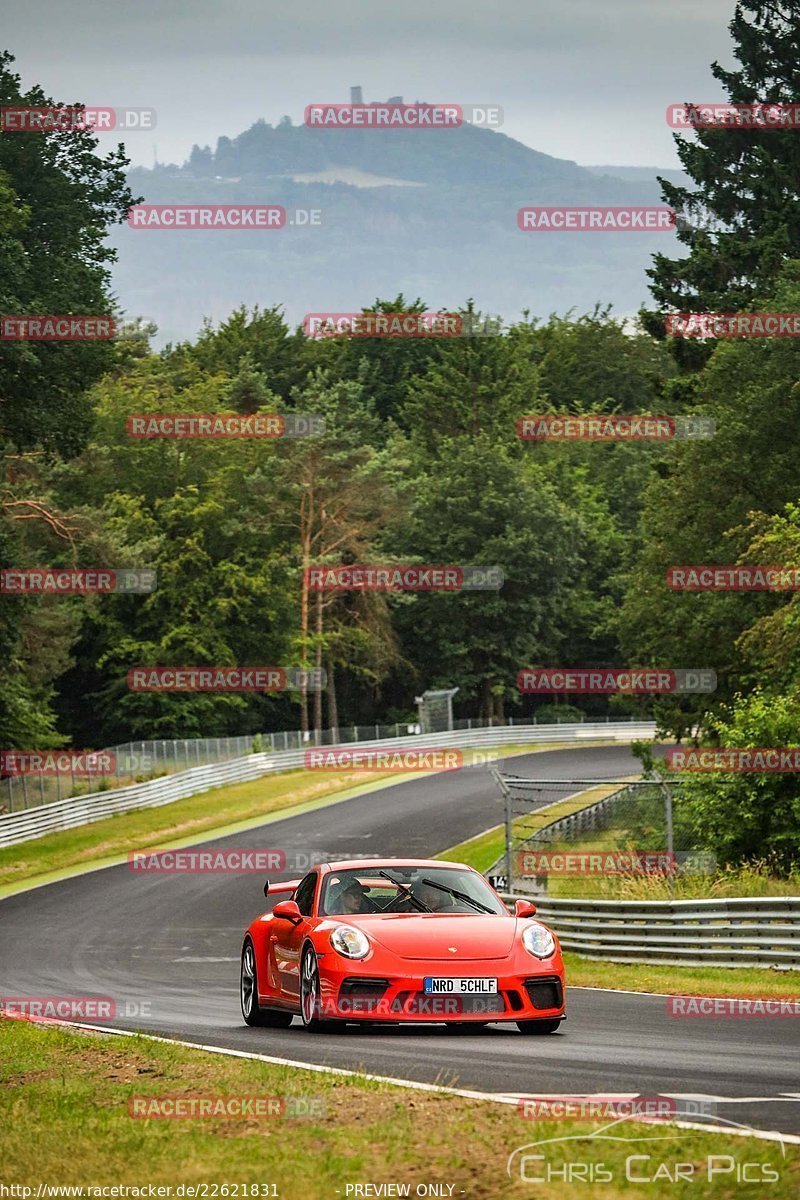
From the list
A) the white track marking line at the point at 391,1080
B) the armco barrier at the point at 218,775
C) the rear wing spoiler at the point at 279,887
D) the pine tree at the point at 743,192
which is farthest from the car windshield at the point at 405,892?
the pine tree at the point at 743,192

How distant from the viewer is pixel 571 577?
101938 mm

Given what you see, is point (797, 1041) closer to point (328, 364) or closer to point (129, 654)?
point (129, 654)

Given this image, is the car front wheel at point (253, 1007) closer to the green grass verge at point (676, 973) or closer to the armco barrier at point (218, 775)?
the green grass verge at point (676, 973)

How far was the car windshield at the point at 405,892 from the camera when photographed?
45.2 ft

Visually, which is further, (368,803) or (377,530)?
(377,530)

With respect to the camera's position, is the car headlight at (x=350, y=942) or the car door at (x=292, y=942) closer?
the car headlight at (x=350, y=942)

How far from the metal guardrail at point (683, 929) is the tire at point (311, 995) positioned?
27.5 ft

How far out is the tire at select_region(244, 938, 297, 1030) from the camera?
1462 cm

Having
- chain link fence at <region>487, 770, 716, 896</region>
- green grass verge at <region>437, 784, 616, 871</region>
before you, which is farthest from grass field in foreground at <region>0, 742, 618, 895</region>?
chain link fence at <region>487, 770, 716, 896</region>

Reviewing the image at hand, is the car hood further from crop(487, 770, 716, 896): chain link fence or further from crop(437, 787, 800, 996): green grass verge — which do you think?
crop(487, 770, 716, 896): chain link fence

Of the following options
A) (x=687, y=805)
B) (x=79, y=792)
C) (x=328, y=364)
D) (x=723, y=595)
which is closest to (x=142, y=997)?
(x=687, y=805)

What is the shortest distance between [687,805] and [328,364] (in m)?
92.8

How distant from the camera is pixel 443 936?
1301 centimetres

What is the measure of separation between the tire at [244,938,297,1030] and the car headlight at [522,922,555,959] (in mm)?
2405
